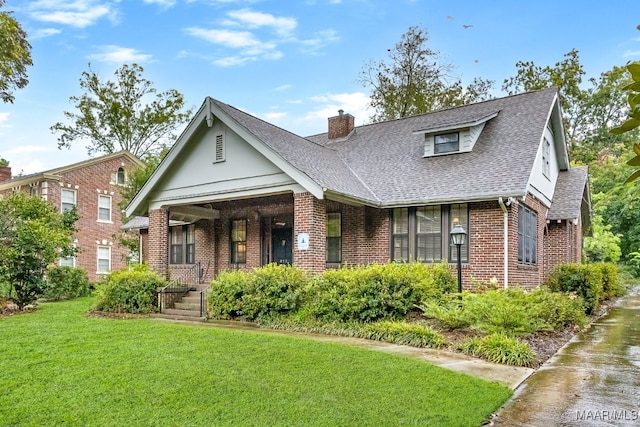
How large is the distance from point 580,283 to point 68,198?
76.1 feet

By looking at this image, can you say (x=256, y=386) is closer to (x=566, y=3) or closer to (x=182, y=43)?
(x=566, y=3)

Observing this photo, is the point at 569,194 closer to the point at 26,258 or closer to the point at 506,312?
the point at 506,312

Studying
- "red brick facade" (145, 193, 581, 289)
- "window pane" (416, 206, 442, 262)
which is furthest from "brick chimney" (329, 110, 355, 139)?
"window pane" (416, 206, 442, 262)

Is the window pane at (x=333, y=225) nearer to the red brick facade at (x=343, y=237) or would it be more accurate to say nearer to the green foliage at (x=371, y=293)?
the red brick facade at (x=343, y=237)

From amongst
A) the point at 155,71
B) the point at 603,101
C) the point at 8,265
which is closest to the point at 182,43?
the point at 8,265

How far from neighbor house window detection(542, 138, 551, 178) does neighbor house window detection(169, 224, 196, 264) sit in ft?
39.3

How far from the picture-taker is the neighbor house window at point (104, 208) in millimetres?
26047

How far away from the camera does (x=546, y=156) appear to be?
15.8m

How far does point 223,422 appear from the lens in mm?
4449

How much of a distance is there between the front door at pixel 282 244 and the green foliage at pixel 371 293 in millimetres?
4746

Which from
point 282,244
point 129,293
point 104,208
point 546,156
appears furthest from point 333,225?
point 104,208

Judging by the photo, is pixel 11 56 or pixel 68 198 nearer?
pixel 11 56

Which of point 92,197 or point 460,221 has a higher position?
point 92,197

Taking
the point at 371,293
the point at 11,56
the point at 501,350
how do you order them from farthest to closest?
the point at 11,56, the point at 371,293, the point at 501,350
